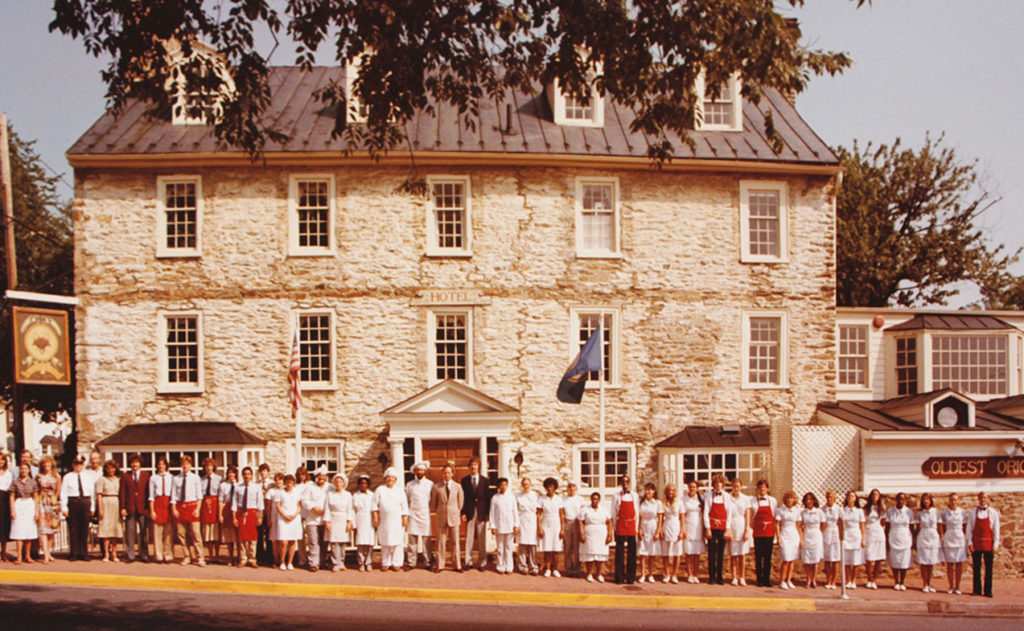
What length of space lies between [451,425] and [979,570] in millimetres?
10329

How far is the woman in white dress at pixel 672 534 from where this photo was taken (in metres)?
17.4

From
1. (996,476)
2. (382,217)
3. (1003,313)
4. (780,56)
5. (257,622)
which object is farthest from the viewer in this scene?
(1003,313)

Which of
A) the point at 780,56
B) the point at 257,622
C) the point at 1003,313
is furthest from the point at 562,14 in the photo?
the point at 1003,313

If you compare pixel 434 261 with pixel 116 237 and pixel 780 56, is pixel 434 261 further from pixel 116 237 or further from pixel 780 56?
pixel 780 56

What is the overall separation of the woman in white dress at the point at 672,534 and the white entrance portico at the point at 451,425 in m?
5.43

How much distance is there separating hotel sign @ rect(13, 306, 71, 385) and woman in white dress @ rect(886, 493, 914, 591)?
1561 cm

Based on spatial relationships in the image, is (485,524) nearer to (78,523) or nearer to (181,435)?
(78,523)

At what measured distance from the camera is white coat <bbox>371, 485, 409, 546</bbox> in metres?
17.4

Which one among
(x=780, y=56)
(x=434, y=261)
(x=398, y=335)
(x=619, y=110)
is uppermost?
(x=619, y=110)

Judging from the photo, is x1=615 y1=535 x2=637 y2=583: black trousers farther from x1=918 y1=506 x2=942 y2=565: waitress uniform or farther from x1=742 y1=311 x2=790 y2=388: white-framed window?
x1=742 y1=311 x2=790 y2=388: white-framed window

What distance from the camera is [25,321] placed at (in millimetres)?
20109

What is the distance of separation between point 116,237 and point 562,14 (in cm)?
1542

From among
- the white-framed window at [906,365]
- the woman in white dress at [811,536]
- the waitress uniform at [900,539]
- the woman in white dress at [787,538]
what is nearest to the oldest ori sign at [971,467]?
the white-framed window at [906,365]

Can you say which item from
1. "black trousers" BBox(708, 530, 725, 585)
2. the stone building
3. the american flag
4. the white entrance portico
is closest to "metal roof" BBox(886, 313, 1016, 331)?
the stone building
